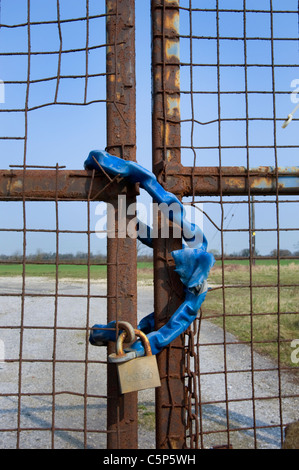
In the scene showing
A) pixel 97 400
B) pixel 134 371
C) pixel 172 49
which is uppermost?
pixel 172 49

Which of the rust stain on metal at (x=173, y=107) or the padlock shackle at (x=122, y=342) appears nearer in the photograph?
the padlock shackle at (x=122, y=342)

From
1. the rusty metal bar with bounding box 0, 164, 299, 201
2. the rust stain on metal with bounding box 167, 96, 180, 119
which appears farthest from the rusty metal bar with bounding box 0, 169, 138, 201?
the rust stain on metal with bounding box 167, 96, 180, 119

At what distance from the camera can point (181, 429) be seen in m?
1.84

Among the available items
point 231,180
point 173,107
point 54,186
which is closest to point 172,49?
point 173,107

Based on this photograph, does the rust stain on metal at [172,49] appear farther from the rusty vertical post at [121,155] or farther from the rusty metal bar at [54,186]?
the rusty metal bar at [54,186]

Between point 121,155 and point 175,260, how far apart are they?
521mm

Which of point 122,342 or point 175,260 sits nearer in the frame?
point 122,342

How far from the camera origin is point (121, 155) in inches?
72.5

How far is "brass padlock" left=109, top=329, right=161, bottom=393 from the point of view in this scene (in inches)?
62.6

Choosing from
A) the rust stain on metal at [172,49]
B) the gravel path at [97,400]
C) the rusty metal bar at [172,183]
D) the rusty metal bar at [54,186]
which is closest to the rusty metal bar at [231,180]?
the rusty metal bar at [172,183]

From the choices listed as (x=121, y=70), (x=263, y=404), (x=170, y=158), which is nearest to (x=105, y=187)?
(x=170, y=158)

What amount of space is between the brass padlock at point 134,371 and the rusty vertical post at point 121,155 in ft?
0.69

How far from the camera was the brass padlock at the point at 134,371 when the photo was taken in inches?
62.6

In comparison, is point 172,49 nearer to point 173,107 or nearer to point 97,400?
point 173,107
